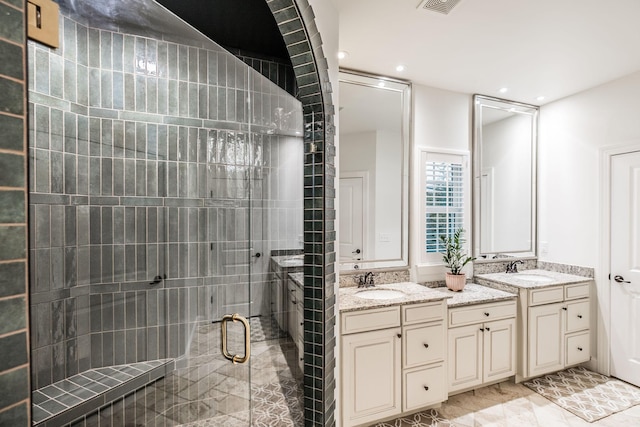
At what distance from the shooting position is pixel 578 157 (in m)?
2.93

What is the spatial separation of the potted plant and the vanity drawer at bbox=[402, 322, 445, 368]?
1.75 ft

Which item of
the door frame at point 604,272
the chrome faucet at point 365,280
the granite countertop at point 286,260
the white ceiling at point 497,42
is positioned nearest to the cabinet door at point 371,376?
the chrome faucet at point 365,280

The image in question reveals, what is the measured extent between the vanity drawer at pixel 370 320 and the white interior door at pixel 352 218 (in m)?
0.56

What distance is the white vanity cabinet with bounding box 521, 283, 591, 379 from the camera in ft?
8.14

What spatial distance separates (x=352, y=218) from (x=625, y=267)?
258 cm

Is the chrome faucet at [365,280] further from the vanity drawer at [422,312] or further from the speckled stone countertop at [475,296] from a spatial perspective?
the speckled stone countertop at [475,296]

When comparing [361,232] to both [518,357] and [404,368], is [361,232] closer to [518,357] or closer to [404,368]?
[404,368]

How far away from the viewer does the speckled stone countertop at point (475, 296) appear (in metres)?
2.27

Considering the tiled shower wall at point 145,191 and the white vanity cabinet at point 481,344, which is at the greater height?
the tiled shower wall at point 145,191

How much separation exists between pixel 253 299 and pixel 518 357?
2399 millimetres

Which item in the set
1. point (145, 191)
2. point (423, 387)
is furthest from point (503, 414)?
point (145, 191)

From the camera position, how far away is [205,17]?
75.9 inches

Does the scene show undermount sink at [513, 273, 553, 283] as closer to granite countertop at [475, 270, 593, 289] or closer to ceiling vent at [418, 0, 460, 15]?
granite countertop at [475, 270, 593, 289]

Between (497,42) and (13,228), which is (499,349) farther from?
(13,228)
